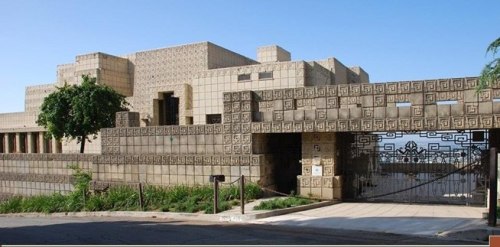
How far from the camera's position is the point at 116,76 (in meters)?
34.4

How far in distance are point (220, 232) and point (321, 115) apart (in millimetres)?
5156

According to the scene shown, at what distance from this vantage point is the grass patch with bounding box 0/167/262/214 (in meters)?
13.7

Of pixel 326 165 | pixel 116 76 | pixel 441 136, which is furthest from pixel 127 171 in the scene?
pixel 116 76

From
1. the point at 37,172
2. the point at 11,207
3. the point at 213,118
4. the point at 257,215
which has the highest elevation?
the point at 213,118

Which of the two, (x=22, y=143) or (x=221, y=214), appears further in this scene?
(x=22, y=143)

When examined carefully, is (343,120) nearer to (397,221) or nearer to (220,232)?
(397,221)

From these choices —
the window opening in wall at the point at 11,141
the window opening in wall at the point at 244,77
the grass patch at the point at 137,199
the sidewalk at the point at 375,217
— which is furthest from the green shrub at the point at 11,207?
the window opening in wall at the point at 11,141

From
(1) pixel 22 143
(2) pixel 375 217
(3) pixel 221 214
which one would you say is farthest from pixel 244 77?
(1) pixel 22 143

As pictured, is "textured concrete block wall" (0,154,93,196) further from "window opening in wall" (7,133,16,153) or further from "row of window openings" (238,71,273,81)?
"window opening in wall" (7,133,16,153)

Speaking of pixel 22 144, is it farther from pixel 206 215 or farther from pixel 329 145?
pixel 329 145

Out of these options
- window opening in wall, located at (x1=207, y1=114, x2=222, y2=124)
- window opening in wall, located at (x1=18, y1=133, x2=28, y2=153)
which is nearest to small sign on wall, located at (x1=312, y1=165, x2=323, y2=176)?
window opening in wall, located at (x1=207, y1=114, x2=222, y2=124)

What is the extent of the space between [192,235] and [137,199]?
606 cm

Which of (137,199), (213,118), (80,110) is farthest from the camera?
(213,118)

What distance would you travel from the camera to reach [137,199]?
1521 centimetres
